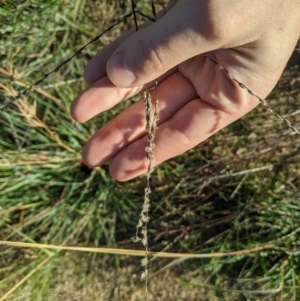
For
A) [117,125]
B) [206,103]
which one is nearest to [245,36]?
[206,103]

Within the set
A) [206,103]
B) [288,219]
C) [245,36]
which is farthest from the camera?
[288,219]

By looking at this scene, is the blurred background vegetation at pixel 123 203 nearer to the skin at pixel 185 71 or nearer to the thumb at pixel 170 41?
the skin at pixel 185 71

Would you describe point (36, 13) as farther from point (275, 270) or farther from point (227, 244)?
point (275, 270)

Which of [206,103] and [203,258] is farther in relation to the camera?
[203,258]

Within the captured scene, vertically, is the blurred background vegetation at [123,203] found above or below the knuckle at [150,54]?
below

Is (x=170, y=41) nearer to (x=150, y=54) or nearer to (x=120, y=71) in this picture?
(x=150, y=54)

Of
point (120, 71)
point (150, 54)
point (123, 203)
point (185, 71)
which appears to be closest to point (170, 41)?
point (150, 54)

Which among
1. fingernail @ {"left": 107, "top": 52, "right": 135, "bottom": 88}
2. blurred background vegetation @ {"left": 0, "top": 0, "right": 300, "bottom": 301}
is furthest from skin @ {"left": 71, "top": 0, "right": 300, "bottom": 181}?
blurred background vegetation @ {"left": 0, "top": 0, "right": 300, "bottom": 301}

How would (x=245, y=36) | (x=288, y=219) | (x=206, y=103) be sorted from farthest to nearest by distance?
1. (x=288, y=219)
2. (x=206, y=103)
3. (x=245, y=36)

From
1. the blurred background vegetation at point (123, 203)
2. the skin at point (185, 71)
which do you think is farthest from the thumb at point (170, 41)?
the blurred background vegetation at point (123, 203)
